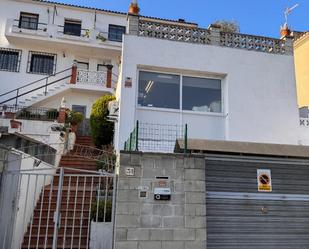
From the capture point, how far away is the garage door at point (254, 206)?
6.94 meters

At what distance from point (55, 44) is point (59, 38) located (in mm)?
521

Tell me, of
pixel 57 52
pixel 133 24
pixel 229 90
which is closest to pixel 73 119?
pixel 133 24

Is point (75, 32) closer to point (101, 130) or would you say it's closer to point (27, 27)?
point (27, 27)

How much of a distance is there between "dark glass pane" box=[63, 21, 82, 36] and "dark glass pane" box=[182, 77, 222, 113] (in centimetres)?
1395

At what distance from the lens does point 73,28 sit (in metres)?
22.8

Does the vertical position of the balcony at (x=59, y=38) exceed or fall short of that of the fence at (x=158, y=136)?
it exceeds it

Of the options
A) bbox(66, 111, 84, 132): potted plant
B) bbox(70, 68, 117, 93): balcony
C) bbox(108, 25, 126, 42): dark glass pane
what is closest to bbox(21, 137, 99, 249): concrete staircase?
bbox(66, 111, 84, 132): potted plant

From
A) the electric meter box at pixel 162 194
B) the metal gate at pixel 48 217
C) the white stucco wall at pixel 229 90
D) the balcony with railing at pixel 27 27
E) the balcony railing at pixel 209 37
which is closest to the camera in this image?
the electric meter box at pixel 162 194

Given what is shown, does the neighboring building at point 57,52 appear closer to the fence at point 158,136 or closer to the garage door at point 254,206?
the fence at point 158,136

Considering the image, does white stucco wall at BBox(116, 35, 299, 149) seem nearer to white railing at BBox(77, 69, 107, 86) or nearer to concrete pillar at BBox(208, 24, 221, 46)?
concrete pillar at BBox(208, 24, 221, 46)

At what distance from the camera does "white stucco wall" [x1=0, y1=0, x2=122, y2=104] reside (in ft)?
67.3

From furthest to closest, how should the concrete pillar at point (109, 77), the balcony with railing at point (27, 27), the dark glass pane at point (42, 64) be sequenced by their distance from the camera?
the dark glass pane at point (42, 64)
the balcony with railing at point (27, 27)
the concrete pillar at point (109, 77)

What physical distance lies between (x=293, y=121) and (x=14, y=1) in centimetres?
1976

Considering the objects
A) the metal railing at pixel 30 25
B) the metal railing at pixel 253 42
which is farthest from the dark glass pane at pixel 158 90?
the metal railing at pixel 30 25
